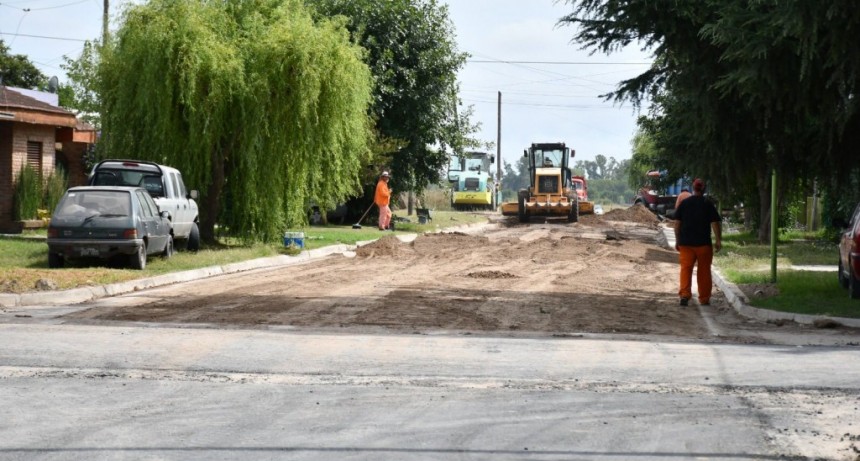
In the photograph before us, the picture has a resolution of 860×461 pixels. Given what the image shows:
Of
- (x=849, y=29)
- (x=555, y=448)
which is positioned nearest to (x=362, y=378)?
(x=555, y=448)

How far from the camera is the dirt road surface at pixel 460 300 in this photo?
51.0 ft

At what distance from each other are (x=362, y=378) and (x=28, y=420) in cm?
314

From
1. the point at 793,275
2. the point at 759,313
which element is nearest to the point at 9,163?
the point at 793,275

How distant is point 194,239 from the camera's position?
2817 cm

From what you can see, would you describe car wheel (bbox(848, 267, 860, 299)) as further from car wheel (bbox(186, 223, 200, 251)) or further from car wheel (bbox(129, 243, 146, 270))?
car wheel (bbox(186, 223, 200, 251))

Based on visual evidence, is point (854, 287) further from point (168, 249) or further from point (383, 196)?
point (383, 196)

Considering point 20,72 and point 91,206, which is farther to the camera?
point 20,72

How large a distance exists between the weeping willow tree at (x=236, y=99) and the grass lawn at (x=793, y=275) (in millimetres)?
9844

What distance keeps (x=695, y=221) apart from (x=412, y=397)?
403 inches

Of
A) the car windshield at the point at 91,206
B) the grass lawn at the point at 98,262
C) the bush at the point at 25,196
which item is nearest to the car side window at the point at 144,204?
the car windshield at the point at 91,206

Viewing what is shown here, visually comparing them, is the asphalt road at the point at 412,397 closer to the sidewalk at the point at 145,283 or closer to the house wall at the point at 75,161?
the sidewalk at the point at 145,283

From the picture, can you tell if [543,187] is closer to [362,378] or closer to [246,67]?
[246,67]

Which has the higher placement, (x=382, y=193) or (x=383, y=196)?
(x=382, y=193)

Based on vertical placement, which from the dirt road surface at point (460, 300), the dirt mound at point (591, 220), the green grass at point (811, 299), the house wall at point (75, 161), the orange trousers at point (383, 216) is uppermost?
the house wall at point (75, 161)
